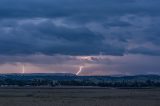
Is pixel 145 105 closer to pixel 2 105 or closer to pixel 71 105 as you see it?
pixel 71 105

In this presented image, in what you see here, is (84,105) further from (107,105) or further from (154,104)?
(154,104)

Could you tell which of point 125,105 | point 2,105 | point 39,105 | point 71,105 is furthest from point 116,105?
point 2,105

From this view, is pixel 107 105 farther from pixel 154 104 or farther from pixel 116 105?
pixel 154 104

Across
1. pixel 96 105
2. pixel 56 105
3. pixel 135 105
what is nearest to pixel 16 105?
pixel 56 105

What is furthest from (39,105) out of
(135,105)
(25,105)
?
(135,105)

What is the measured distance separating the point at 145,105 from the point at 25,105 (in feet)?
51.0

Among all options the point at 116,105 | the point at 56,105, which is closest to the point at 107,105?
the point at 116,105

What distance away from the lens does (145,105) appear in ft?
217

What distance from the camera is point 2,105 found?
6419 centimetres

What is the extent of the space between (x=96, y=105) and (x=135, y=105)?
5.09 meters

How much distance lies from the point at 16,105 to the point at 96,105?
403 inches

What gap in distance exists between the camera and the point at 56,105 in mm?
64812

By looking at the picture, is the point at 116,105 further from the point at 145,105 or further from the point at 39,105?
the point at 39,105

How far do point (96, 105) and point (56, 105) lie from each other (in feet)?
16.8
